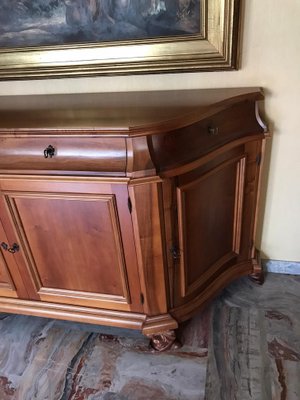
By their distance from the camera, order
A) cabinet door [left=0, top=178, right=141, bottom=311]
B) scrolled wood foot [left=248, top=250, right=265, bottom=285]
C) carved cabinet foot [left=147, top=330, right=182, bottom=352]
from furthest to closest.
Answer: scrolled wood foot [left=248, top=250, right=265, bottom=285] < carved cabinet foot [left=147, top=330, right=182, bottom=352] < cabinet door [left=0, top=178, right=141, bottom=311]

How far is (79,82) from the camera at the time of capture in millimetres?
1479

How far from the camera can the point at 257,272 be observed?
163 centimetres

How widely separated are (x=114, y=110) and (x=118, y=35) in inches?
14.8

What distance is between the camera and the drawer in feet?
3.29

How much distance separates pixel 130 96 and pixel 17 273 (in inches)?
34.1

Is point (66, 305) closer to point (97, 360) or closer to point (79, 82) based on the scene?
point (97, 360)

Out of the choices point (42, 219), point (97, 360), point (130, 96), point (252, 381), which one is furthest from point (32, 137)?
point (252, 381)

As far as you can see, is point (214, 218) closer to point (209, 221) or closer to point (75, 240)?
point (209, 221)

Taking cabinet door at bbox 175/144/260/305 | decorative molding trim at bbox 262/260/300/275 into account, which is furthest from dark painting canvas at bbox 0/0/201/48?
decorative molding trim at bbox 262/260/300/275

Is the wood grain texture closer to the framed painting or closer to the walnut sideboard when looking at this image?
the walnut sideboard

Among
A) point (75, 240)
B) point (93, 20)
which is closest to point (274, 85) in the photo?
point (93, 20)

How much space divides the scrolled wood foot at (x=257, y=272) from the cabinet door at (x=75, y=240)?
65 centimetres

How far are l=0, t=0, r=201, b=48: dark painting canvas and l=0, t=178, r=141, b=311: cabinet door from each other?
666 mm

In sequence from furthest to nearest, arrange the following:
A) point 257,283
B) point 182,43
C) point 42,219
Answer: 1. point 257,283
2. point 182,43
3. point 42,219
